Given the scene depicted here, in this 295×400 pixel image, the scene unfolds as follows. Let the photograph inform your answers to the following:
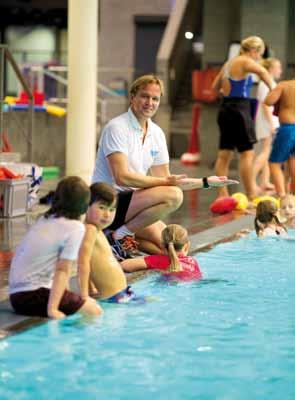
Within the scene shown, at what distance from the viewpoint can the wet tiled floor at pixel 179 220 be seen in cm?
868

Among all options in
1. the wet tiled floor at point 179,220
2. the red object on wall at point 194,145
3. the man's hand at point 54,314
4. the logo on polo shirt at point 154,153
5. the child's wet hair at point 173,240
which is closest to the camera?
the man's hand at point 54,314

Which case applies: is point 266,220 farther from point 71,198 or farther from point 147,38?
point 147,38

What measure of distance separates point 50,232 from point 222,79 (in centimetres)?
709

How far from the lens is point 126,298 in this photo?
6793 millimetres

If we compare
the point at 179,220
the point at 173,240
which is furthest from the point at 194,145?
the point at 173,240

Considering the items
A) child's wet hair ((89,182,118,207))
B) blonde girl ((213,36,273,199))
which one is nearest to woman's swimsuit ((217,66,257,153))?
blonde girl ((213,36,273,199))

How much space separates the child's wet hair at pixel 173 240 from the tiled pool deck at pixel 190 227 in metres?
0.29

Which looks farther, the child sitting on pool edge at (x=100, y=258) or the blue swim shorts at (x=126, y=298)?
the blue swim shorts at (x=126, y=298)

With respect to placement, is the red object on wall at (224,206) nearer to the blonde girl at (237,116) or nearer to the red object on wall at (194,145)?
the blonde girl at (237,116)

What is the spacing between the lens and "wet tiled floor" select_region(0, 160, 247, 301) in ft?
28.5

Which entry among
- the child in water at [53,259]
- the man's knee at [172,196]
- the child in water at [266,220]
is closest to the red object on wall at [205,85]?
the child in water at [266,220]

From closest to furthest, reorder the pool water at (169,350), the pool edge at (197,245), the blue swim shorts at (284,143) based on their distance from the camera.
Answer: the pool water at (169,350) → the pool edge at (197,245) → the blue swim shorts at (284,143)

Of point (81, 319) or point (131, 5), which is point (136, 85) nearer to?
point (81, 319)

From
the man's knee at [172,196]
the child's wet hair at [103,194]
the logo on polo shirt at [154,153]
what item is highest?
the logo on polo shirt at [154,153]
